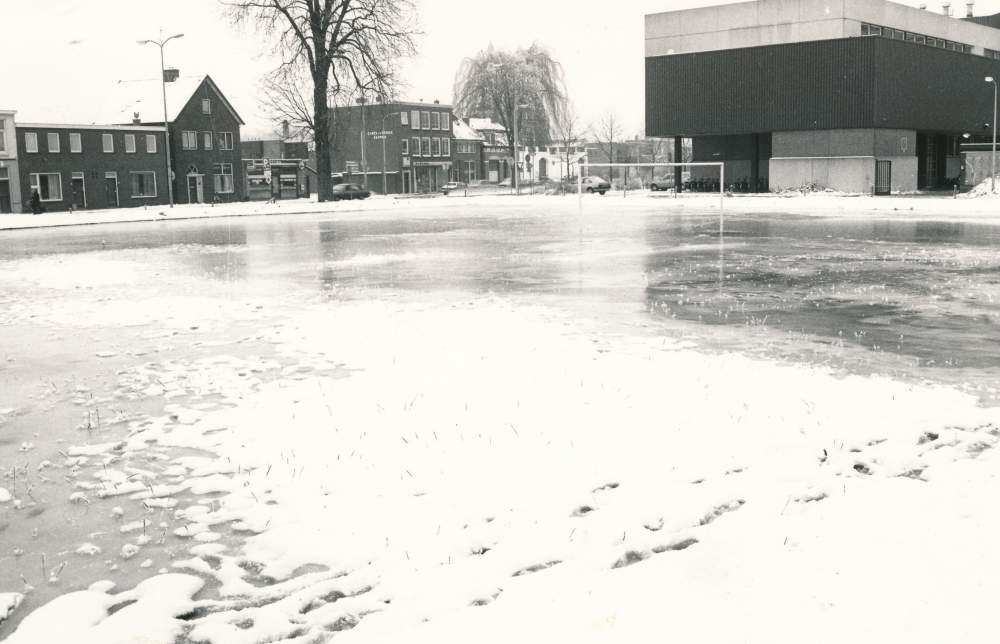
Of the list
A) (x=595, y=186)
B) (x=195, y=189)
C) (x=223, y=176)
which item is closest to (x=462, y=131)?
(x=595, y=186)

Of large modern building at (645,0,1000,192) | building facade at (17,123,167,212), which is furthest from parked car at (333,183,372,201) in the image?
large modern building at (645,0,1000,192)

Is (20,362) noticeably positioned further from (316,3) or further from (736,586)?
(316,3)

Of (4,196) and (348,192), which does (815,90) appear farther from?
(4,196)

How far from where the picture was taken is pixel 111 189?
2712 inches

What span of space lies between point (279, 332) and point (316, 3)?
4813cm

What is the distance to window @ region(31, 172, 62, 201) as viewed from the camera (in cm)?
6406

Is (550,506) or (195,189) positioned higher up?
(195,189)

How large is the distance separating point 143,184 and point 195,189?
435cm

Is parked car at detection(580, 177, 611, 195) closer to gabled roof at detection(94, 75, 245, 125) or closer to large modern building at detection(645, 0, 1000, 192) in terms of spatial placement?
large modern building at detection(645, 0, 1000, 192)

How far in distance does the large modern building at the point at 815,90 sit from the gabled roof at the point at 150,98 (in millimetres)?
34509

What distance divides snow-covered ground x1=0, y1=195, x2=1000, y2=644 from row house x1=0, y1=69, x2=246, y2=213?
5793 cm

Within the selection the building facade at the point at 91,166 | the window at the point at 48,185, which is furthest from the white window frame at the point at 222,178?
the window at the point at 48,185

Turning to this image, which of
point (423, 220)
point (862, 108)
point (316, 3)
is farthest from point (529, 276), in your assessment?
point (862, 108)

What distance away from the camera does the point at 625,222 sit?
35438mm
